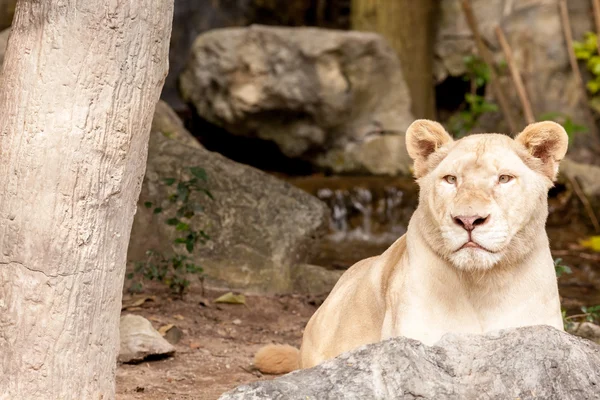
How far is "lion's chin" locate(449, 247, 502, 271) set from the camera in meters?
3.59

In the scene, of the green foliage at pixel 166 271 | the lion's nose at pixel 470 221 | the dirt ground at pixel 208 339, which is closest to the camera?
the lion's nose at pixel 470 221

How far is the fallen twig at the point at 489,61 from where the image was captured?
12.6m

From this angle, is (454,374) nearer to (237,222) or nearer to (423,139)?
(423,139)

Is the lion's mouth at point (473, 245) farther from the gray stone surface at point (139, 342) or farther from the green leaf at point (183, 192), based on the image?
the green leaf at point (183, 192)

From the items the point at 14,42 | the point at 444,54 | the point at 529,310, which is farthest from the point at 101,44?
the point at 444,54

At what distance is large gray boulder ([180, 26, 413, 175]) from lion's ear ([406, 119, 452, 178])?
7.89 meters

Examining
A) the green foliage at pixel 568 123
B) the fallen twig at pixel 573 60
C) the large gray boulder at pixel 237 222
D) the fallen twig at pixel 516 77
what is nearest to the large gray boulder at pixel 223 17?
the fallen twig at pixel 516 77

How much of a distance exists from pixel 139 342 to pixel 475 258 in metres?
2.35

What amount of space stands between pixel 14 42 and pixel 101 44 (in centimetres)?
39

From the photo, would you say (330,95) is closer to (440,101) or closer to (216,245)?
(440,101)

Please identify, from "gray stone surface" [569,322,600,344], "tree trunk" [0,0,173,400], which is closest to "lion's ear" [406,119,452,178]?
"tree trunk" [0,0,173,400]

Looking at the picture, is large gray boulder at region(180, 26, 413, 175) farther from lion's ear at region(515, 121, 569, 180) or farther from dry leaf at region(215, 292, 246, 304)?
lion's ear at region(515, 121, 569, 180)

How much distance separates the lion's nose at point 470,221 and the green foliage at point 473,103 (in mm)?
9437

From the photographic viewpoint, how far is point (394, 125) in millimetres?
12336
